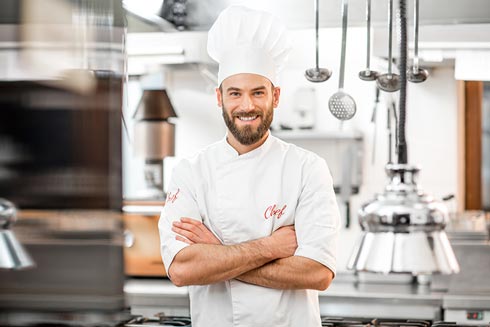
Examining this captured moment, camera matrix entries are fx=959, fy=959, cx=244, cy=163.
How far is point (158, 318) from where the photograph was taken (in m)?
3.10

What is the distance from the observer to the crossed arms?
200 centimetres

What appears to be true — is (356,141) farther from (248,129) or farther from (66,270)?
(66,270)

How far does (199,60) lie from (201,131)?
49.5 inches

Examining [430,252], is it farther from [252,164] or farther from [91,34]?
[91,34]

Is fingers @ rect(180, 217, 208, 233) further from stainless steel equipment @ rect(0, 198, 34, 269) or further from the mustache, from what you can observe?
stainless steel equipment @ rect(0, 198, 34, 269)

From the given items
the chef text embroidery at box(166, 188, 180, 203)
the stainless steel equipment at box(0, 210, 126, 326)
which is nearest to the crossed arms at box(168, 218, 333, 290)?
the chef text embroidery at box(166, 188, 180, 203)

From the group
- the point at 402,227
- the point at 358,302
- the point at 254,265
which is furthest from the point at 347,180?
the point at 402,227

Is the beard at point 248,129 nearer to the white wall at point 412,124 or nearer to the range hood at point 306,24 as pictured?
the range hood at point 306,24

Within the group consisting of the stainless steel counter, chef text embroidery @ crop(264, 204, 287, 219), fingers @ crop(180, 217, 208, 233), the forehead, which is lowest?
the stainless steel counter

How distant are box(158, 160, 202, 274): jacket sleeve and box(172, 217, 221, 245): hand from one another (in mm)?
14

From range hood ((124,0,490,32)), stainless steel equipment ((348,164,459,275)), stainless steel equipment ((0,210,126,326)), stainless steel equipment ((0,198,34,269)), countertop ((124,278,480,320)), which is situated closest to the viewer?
stainless steel equipment ((348,164,459,275))

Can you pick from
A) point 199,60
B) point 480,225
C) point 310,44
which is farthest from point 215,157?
point 480,225

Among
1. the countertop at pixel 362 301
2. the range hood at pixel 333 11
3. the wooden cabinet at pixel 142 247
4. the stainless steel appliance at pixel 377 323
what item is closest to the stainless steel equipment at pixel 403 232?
the range hood at pixel 333 11

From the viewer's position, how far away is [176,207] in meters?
2.12
